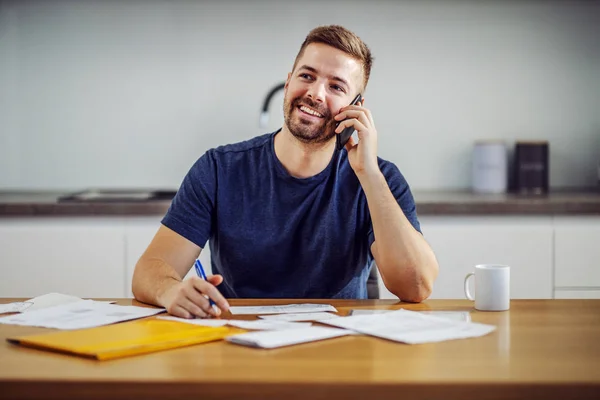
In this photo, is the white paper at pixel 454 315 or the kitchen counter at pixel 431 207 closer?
the white paper at pixel 454 315

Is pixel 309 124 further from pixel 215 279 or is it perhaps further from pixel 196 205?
pixel 215 279

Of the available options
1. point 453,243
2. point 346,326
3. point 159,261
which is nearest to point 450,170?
point 453,243

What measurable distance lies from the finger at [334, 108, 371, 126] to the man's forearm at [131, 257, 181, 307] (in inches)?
22.6

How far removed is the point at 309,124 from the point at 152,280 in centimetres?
62

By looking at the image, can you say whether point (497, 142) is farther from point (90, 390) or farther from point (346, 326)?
point (90, 390)

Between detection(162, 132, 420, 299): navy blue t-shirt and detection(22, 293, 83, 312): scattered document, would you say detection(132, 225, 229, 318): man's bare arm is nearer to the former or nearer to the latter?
detection(162, 132, 420, 299): navy blue t-shirt

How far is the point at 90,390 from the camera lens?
3.35ft

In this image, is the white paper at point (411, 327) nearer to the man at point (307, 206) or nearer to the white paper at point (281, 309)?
the white paper at point (281, 309)

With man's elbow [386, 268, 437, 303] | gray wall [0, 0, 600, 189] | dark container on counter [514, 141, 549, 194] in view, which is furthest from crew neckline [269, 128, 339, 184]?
dark container on counter [514, 141, 549, 194]

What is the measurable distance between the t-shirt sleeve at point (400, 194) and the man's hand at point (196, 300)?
58cm

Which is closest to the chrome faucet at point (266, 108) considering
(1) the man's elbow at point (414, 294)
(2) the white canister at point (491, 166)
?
(2) the white canister at point (491, 166)

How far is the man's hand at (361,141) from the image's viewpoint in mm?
→ 1910

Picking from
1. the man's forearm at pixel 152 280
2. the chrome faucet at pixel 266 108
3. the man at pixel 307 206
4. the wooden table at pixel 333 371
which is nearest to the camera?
the wooden table at pixel 333 371

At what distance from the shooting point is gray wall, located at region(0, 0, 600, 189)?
336cm
